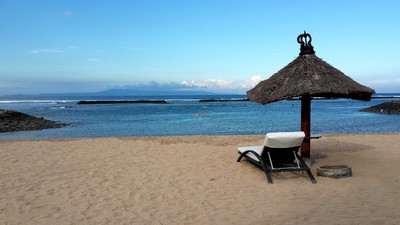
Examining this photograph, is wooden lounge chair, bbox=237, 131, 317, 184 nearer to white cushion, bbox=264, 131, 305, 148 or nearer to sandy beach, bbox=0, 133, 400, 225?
white cushion, bbox=264, 131, 305, 148

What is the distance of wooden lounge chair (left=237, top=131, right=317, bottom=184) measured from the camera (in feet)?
20.4

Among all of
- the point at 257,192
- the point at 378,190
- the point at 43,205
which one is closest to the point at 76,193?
the point at 43,205

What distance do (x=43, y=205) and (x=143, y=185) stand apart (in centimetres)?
174

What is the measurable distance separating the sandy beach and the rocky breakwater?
45.9 ft

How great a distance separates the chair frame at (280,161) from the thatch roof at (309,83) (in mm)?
1051

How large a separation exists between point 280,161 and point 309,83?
5.40ft

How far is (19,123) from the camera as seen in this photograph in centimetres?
2402

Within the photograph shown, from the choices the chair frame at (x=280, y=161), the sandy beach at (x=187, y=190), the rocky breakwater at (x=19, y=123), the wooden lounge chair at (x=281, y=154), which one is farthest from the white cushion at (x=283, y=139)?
the rocky breakwater at (x=19, y=123)

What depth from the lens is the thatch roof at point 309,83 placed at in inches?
267

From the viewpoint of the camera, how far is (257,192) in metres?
5.88

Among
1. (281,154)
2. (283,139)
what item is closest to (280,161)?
(281,154)

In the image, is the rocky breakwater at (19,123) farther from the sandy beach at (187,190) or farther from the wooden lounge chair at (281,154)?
the wooden lounge chair at (281,154)

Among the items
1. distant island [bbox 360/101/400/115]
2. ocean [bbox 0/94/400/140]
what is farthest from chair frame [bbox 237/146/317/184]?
distant island [bbox 360/101/400/115]

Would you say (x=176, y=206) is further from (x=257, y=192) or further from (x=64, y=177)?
(x=64, y=177)
